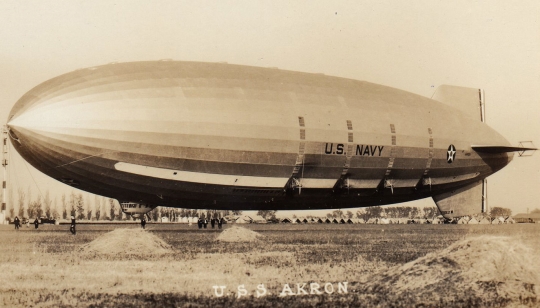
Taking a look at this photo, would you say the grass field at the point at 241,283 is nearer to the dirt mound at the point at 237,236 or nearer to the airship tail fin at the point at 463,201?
the airship tail fin at the point at 463,201

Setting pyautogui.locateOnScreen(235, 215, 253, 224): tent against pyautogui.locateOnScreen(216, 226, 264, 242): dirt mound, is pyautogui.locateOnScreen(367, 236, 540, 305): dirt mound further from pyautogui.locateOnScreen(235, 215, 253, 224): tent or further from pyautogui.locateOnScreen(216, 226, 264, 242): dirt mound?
pyautogui.locateOnScreen(235, 215, 253, 224): tent

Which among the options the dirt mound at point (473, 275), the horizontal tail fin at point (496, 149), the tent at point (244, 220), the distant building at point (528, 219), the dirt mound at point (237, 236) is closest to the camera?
the dirt mound at point (473, 275)

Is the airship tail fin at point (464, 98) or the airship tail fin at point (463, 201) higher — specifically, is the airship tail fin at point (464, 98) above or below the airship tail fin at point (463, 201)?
above

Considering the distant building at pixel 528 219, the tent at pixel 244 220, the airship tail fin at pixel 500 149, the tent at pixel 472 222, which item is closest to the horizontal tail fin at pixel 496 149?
the airship tail fin at pixel 500 149

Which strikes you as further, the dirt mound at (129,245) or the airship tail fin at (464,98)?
the airship tail fin at (464,98)

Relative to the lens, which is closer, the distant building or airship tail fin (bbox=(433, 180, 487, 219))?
airship tail fin (bbox=(433, 180, 487, 219))

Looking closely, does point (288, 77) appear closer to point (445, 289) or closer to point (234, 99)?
point (234, 99)

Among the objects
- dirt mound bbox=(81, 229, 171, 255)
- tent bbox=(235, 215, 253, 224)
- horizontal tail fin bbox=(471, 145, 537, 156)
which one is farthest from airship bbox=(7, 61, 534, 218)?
tent bbox=(235, 215, 253, 224)

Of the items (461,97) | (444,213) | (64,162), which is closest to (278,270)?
(64,162)
